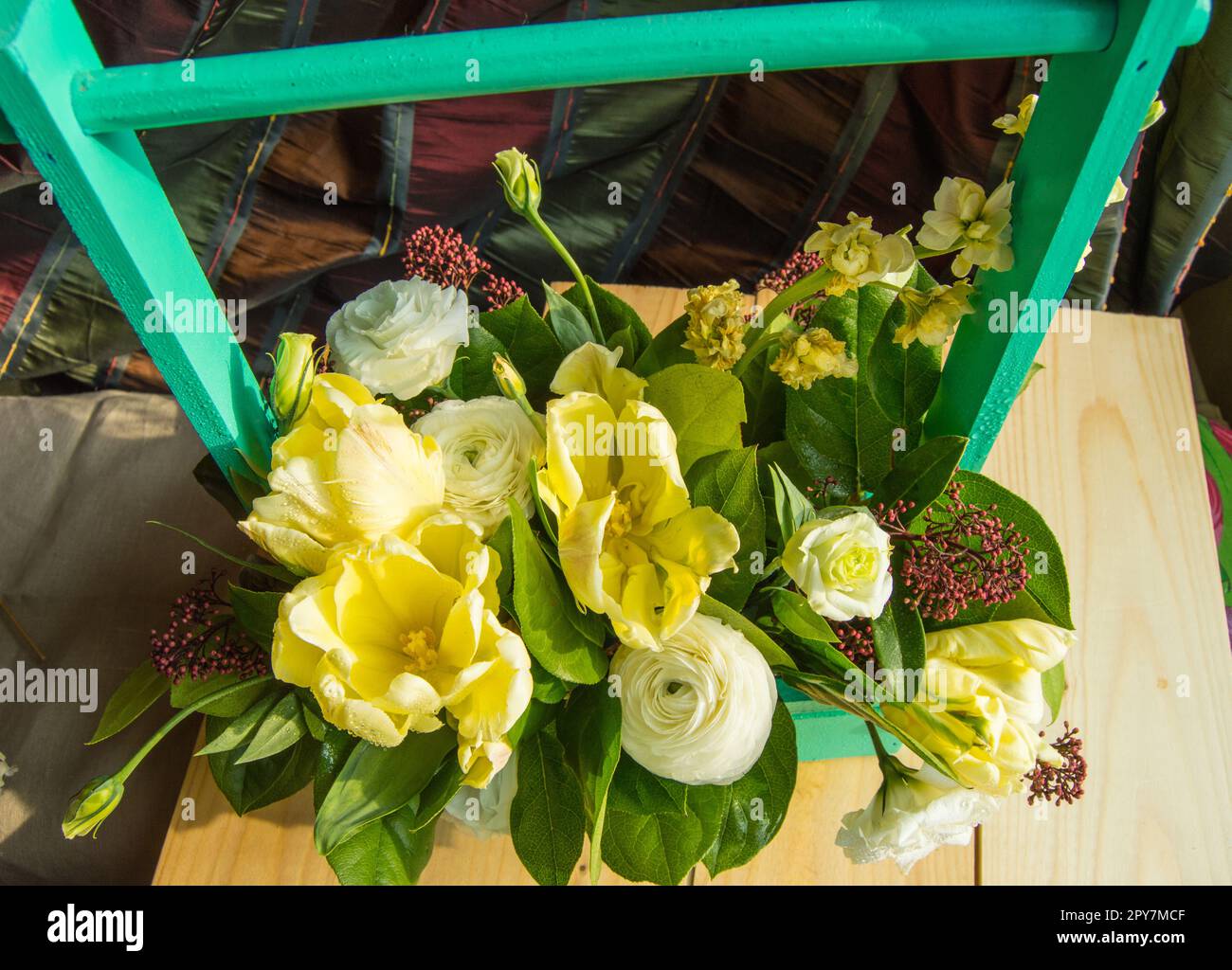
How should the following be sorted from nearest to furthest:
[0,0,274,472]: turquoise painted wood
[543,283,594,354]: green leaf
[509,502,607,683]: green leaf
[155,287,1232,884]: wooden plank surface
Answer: [0,0,274,472]: turquoise painted wood, [509,502,607,683]: green leaf, [543,283,594,354]: green leaf, [155,287,1232,884]: wooden plank surface

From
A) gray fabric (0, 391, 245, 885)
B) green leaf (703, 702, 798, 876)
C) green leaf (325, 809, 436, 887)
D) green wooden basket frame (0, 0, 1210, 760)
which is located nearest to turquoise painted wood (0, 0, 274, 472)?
green wooden basket frame (0, 0, 1210, 760)

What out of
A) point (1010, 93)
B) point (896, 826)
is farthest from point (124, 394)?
point (1010, 93)

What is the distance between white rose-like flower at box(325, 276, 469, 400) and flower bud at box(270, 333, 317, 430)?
0.03m

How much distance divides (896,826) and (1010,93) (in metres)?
1.07

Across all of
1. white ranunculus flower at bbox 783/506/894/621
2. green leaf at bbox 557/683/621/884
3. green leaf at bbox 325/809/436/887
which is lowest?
green leaf at bbox 325/809/436/887

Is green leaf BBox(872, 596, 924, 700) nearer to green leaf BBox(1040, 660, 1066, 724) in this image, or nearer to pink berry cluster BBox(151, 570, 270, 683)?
green leaf BBox(1040, 660, 1066, 724)

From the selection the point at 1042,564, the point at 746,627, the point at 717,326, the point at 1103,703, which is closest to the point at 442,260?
the point at 717,326

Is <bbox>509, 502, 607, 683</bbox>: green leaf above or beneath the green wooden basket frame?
beneath

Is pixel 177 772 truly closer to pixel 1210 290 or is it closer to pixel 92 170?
pixel 92 170

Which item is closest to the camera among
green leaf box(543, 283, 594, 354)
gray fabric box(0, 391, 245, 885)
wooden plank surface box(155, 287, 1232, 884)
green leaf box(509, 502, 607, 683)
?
green leaf box(509, 502, 607, 683)

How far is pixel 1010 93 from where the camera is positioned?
1.26 m

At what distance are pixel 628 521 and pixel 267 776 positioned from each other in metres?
0.30

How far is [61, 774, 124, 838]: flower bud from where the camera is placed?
1.60 feet

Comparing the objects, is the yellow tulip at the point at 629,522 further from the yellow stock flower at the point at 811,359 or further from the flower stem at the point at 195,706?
the flower stem at the point at 195,706
